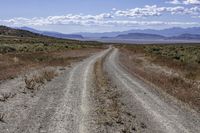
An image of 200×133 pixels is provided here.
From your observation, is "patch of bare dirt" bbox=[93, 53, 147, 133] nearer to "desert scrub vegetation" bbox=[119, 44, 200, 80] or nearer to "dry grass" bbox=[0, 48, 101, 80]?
"dry grass" bbox=[0, 48, 101, 80]

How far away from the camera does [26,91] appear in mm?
18609

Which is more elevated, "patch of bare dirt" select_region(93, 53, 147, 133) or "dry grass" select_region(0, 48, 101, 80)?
"patch of bare dirt" select_region(93, 53, 147, 133)

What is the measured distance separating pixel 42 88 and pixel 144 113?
302 inches

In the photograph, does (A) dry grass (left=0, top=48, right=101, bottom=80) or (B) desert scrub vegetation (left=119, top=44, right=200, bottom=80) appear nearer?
(A) dry grass (left=0, top=48, right=101, bottom=80)

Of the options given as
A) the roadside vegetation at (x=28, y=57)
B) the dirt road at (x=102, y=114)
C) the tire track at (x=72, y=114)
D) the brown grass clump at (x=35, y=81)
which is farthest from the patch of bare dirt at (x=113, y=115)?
the roadside vegetation at (x=28, y=57)

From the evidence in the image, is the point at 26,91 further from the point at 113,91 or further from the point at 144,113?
the point at 144,113

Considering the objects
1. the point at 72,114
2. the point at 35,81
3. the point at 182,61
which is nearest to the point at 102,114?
the point at 72,114

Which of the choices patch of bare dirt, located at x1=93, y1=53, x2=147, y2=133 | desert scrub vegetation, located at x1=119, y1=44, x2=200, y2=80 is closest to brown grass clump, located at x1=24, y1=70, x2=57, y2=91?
patch of bare dirt, located at x1=93, y1=53, x2=147, y2=133

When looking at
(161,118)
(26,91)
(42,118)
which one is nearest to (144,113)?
(161,118)

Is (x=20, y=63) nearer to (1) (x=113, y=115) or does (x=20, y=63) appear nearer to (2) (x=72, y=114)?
(2) (x=72, y=114)

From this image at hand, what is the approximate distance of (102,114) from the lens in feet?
43.4

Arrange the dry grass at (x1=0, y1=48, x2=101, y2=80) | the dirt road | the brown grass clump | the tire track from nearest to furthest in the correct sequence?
1. the tire track
2. the dirt road
3. the brown grass clump
4. the dry grass at (x1=0, y1=48, x2=101, y2=80)

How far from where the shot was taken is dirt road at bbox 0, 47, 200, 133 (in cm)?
1121

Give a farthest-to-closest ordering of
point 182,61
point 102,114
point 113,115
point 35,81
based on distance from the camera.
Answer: point 182,61 < point 35,81 < point 102,114 < point 113,115
